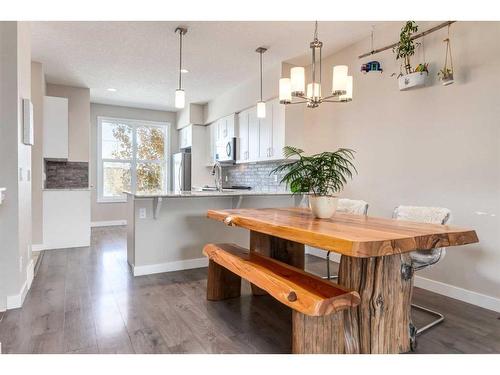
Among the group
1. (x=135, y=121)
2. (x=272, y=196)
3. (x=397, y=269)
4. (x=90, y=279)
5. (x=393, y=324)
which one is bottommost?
(x=90, y=279)

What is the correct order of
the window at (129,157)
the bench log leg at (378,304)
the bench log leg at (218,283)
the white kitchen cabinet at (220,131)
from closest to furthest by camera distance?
the bench log leg at (378,304)
the bench log leg at (218,283)
the white kitchen cabinet at (220,131)
the window at (129,157)

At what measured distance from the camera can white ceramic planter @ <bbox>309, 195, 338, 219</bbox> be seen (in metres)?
2.35

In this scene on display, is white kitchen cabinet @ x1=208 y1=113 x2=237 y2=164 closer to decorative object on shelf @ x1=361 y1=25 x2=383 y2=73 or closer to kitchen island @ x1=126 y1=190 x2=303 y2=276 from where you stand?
kitchen island @ x1=126 y1=190 x2=303 y2=276

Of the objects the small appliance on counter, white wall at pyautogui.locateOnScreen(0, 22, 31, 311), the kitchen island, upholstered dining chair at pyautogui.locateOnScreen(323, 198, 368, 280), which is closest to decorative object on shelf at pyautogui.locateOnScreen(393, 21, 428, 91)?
upholstered dining chair at pyautogui.locateOnScreen(323, 198, 368, 280)

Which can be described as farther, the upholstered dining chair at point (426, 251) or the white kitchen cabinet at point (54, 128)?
the white kitchen cabinet at point (54, 128)

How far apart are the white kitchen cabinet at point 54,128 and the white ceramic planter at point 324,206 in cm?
417

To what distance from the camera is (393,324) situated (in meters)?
1.90

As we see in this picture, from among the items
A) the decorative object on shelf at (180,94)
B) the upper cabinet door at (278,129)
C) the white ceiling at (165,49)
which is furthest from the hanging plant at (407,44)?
the decorative object on shelf at (180,94)

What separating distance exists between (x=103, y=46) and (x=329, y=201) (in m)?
3.43

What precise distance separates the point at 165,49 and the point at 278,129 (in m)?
1.84

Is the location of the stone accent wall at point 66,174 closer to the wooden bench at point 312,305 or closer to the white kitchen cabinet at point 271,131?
the white kitchen cabinet at point 271,131

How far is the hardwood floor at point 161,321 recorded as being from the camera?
203 centimetres
